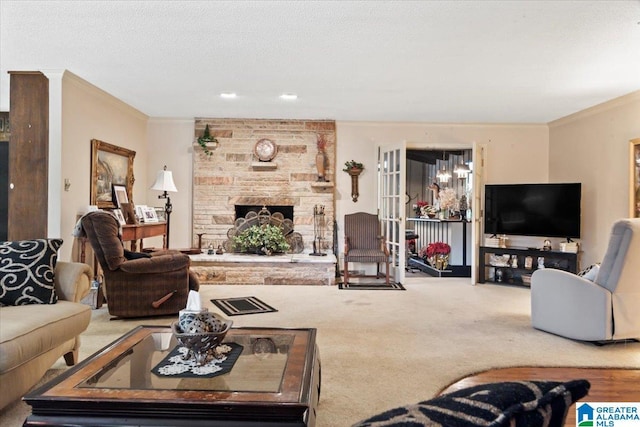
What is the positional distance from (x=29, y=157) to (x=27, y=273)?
2.20m

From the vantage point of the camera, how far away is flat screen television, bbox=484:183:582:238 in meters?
5.75

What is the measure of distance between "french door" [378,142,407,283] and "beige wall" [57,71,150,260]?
381 centimetres

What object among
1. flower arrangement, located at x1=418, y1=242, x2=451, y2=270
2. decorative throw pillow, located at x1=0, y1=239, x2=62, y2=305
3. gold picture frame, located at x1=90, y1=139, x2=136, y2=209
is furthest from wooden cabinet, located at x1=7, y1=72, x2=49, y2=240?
flower arrangement, located at x1=418, y1=242, x2=451, y2=270

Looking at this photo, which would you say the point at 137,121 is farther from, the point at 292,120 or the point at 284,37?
the point at 284,37

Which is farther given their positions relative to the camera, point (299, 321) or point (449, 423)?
point (299, 321)

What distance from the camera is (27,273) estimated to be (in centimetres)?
271

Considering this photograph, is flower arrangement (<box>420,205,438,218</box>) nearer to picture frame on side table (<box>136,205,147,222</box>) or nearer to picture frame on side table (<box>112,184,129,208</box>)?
picture frame on side table (<box>136,205,147,222</box>)

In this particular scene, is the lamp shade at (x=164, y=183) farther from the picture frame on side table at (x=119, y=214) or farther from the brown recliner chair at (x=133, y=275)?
the brown recliner chair at (x=133, y=275)

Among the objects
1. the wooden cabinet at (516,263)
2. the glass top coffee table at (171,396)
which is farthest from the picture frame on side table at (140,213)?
the wooden cabinet at (516,263)

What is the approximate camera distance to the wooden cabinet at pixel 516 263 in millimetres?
5738

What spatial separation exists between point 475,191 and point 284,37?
13.6ft

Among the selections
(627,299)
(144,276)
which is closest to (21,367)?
(144,276)

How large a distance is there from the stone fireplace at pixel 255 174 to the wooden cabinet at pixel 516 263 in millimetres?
2425

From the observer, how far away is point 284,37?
3.40 m
